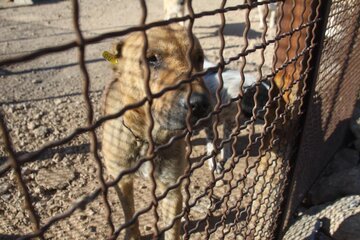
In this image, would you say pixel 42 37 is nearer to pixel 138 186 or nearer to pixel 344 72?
pixel 138 186

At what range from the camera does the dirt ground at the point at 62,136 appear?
359 centimetres

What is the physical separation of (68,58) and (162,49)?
5738 mm

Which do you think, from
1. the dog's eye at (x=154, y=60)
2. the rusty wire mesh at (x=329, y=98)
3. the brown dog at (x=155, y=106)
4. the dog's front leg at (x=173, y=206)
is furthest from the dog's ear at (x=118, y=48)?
the rusty wire mesh at (x=329, y=98)

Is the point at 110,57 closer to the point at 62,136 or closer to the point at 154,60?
the point at 154,60

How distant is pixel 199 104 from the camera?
Result: 197 cm

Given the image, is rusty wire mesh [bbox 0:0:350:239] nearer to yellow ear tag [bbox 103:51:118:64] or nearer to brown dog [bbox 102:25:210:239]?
brown dog [bbox 102:25:210:239]

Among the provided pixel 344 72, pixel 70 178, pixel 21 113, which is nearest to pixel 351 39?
pixel 344 72

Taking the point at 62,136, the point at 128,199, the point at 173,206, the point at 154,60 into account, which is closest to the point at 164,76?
the point at 154,60

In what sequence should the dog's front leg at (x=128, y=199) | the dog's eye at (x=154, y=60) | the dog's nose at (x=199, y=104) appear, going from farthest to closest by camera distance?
the dog's front leg at (x=128, y=199) → the dog's eye at (x=154, y=60) → the dog's nose at (x=199, y=104)

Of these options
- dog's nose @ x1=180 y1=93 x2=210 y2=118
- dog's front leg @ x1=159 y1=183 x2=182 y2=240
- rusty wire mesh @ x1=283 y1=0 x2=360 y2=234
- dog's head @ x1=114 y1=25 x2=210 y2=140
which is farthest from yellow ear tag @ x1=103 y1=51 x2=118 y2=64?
rusty wire mesh @ x1=283 y1=0 x2=360 y2=234

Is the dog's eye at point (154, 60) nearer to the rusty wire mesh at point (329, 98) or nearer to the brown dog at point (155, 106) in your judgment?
the brown dog at point (155, 106)

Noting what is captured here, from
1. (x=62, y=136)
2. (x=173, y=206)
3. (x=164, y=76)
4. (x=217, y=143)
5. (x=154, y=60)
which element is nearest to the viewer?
(x=217, y=143)

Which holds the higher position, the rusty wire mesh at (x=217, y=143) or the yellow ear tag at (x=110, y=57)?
the yellow ear tag at (x=110, y=57)

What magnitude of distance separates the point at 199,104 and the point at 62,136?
11.0 feet
